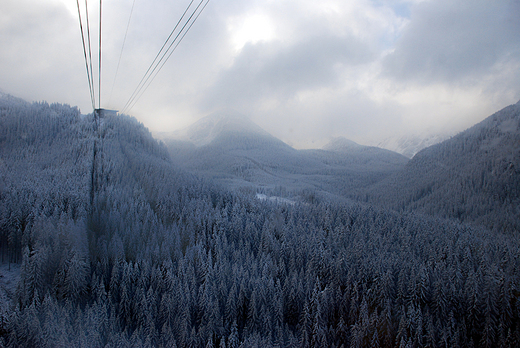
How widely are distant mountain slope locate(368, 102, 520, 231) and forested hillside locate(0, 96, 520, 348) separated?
78.2 metres

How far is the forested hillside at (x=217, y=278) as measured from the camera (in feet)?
91.2

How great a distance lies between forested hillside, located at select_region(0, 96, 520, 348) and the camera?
27797mm

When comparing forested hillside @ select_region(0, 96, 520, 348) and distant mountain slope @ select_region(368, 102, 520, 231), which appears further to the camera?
distant mountain slope @ select_region(368, 102, 520, 231)

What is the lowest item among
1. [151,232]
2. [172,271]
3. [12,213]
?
[172,271]

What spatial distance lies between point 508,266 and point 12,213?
3046 inches

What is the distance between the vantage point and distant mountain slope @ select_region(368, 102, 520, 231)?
110 meters

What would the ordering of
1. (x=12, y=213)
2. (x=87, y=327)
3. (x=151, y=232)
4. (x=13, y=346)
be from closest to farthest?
(x=13, y=346)
(x=87, y=327)
(x=12, y=213)
(x=151, y=232)

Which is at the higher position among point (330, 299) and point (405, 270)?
point (405, 270)

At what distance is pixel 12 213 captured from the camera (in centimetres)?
4153

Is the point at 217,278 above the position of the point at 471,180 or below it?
below

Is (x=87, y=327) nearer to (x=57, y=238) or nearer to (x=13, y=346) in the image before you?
(x=13, y=346)

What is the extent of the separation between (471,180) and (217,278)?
15115 cm

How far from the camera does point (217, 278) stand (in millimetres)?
36500

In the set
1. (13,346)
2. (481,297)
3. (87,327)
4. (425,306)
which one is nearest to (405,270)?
(425,306)
